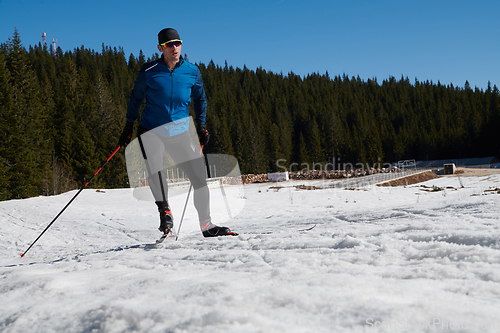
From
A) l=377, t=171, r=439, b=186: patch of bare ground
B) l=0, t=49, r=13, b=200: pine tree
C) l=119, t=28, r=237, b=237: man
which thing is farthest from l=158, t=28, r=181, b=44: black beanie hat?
l=0, t=49, r=13, b=200: pine tree

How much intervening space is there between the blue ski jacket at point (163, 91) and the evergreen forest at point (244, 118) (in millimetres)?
29269

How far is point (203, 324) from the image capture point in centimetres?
106

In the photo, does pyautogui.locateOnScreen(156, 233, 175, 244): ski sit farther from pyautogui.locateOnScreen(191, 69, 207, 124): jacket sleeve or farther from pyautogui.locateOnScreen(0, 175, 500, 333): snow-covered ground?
pyautogui.locateOnScreen(191, 69, 207, 124): jacket sleeve

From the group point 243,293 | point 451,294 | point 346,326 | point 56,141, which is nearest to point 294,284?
point 243,293

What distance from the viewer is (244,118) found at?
269ft

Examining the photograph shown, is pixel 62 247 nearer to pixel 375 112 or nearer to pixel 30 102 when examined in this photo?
pixel 30 102

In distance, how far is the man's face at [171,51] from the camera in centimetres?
304

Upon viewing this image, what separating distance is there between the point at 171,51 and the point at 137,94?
0.55 m

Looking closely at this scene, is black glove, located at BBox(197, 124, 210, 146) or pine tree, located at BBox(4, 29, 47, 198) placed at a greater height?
pine tree, located at BBox(4, 29, 47, 198)

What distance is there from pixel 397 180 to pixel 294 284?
26.3 meters

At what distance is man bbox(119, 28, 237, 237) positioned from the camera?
10.1 feet

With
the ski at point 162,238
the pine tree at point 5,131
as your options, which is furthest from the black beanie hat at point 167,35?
the pine tree at point 5,131

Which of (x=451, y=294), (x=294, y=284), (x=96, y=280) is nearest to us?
(x=451, y=294)

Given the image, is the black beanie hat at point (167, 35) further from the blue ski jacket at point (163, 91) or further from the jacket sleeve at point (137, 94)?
the jacket sleeve at point (137, 94)
